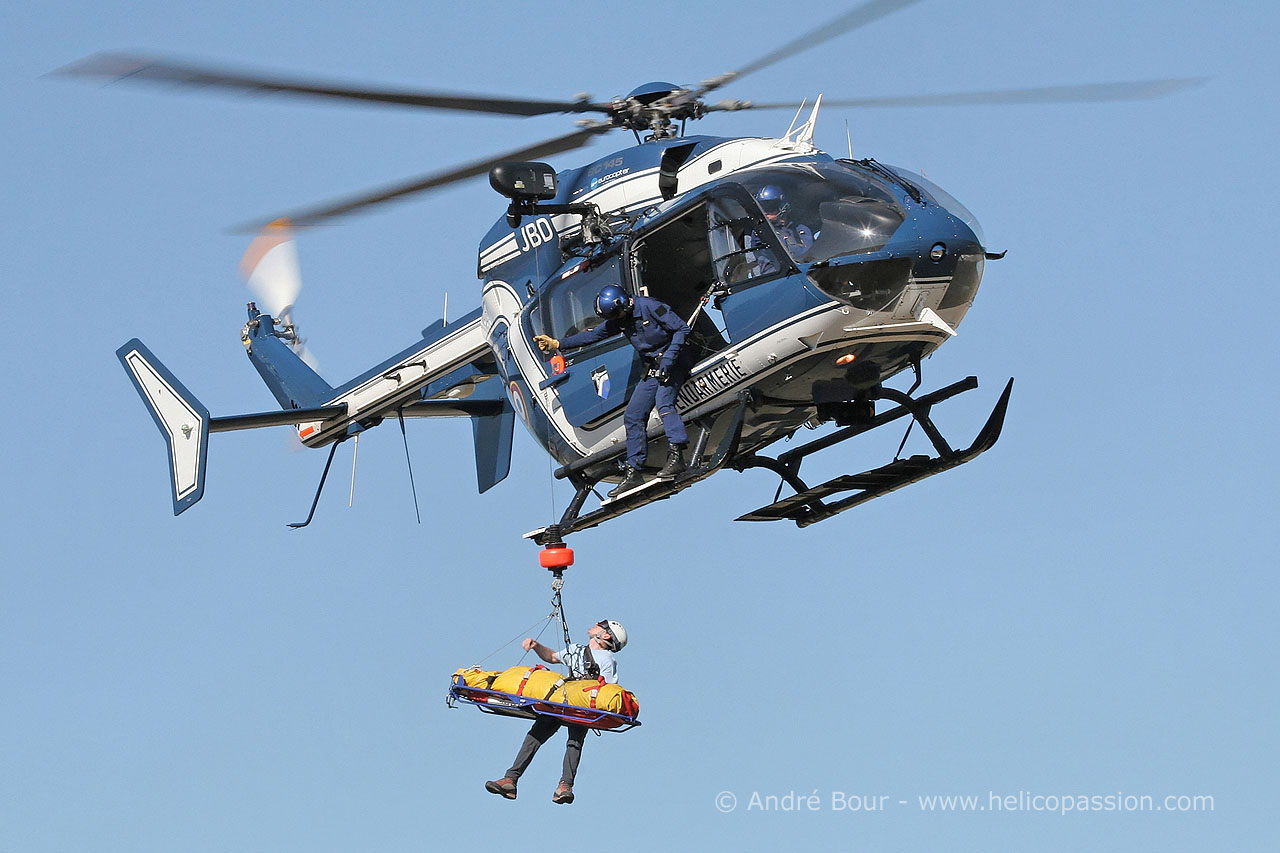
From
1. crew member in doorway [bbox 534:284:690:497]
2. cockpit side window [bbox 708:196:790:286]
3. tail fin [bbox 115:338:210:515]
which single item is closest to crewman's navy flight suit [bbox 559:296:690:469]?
crew member in doorway [bbox 534:284:690:497]

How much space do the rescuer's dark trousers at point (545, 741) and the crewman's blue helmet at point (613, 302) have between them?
379 cm

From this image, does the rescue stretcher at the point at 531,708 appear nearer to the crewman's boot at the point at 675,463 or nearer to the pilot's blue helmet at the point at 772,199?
the crewman's boot at the point at 675,463

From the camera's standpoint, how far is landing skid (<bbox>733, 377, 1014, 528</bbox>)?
1639cm

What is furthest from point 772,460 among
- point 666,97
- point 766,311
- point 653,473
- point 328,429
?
point 328,429

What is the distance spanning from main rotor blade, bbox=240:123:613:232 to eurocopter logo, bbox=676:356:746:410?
2.74 metres

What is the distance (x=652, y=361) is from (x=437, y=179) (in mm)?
2829

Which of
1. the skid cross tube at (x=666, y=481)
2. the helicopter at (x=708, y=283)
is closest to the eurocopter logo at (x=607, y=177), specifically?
the helicopter at (x=708, y=283)

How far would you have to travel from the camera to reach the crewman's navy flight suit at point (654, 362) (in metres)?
16.2

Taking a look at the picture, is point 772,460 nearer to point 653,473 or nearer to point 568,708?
point 653,473

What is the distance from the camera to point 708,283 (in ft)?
57.3

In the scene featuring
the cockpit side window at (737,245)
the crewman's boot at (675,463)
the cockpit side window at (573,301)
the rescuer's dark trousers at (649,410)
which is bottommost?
the crewman's boot at (675,463)

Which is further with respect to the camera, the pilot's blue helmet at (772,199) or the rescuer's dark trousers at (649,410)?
the rescuer's dark trousers at (649,410)

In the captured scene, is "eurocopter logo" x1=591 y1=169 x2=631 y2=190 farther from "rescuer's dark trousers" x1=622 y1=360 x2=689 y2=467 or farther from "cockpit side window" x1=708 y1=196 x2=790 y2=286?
"rescuer's dark trousers" x1=622 y1=360 x2=689 y2=467

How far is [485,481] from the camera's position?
20.7m
